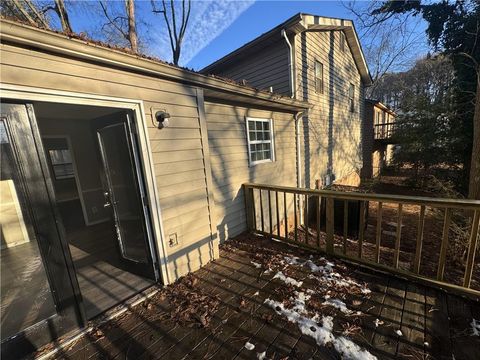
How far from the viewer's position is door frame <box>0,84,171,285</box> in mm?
1852

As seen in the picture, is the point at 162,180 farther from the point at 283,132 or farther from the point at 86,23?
the point at 86,23

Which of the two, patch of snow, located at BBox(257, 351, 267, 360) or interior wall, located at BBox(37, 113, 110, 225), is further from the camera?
→ interior wall, located at BBox(37, 113, 110, 225)

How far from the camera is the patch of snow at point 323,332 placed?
185cm

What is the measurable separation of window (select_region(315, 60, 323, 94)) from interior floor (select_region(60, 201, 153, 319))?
24.7 feet

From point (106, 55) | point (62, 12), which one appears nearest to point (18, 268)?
point (106, 55)

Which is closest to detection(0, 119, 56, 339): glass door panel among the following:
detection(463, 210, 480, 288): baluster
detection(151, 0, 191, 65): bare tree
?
detection(463, 210, 480, 288): baluster

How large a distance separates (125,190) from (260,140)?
3.19m

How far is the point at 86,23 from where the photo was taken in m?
9.88

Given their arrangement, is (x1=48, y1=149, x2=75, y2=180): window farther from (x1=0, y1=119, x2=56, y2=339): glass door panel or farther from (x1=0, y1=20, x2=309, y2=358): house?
(x1=0, y1=119, x2=56, y2=339): glass door panel

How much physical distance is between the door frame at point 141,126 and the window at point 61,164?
170 inches

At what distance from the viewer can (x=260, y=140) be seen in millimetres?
5176

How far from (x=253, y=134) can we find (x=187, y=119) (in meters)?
2.12

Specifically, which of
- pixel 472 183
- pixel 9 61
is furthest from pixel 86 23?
pixel 472 183

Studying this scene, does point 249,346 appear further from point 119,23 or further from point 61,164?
point 119,23
